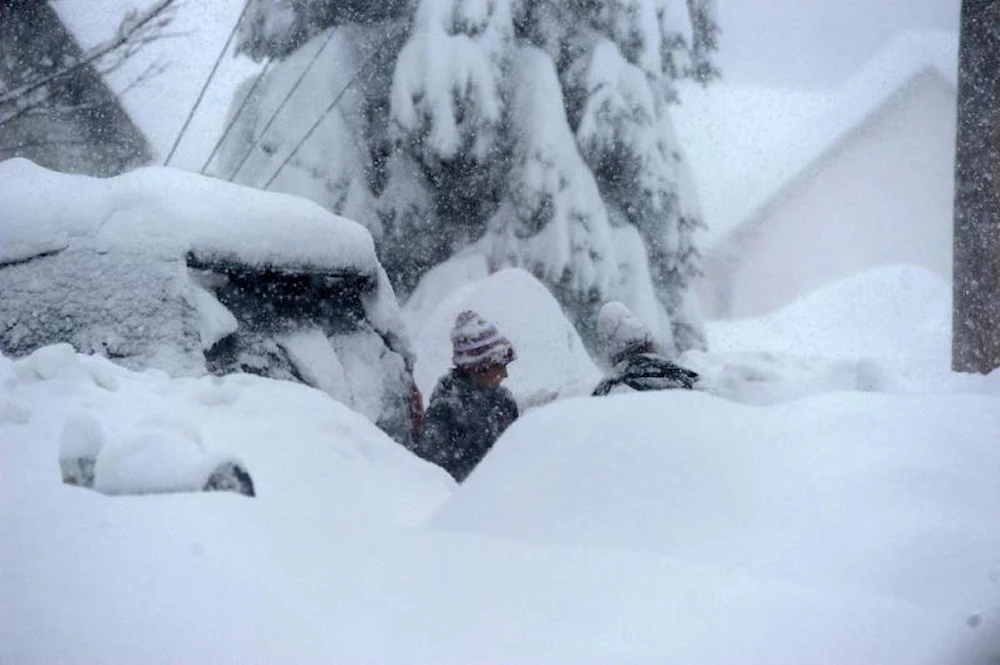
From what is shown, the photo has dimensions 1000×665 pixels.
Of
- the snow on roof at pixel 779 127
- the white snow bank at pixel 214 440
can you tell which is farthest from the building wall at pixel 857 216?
the white snow bank at pixel 214 440

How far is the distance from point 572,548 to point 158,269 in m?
1.64

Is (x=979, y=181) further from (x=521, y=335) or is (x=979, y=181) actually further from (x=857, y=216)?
(x=857, y=216)

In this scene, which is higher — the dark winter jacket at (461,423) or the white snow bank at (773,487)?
the white snow bank at (773,487)

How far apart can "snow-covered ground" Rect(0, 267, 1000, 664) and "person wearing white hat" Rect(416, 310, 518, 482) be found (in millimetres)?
1057

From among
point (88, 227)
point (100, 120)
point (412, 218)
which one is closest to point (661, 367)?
point (88, 227)

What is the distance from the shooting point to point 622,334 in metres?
3.07

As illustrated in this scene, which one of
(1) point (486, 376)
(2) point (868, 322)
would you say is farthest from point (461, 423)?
(2) point (868, 322)

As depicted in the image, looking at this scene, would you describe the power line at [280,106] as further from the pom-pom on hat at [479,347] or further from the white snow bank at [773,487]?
the white snow bank at [773,487]

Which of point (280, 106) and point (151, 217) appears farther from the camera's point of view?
point (280, 106)

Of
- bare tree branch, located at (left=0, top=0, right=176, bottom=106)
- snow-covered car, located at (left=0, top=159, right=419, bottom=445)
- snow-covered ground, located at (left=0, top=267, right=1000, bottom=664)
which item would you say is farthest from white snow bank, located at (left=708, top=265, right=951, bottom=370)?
snow-covered ground, located at (left=0, top=267, right=1000, bottom=664)

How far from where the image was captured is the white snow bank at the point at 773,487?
4.20 ft

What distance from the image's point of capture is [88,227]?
259cm

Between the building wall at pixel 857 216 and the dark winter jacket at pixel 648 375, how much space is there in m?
4.91

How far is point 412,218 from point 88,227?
15.0 ft
